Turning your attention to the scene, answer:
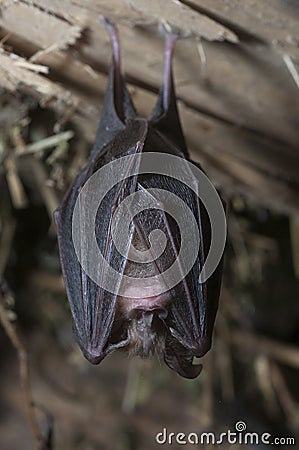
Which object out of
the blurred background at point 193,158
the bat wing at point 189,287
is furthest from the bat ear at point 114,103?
the bat wing at point 189,287

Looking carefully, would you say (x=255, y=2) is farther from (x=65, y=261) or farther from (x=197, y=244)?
(x=65, y=261)

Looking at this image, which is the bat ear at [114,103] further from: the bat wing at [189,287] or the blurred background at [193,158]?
the bat wing at [189,287]

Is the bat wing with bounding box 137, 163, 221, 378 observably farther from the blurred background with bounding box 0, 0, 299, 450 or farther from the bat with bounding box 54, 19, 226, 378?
the blurred background with bounding box 0, 0, 299, 450

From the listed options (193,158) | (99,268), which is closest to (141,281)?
(99,268)

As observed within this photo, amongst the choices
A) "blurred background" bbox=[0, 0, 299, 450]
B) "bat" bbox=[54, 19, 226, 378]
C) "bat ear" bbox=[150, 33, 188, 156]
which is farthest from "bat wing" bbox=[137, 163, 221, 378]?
"blurred background" bbox=[0, 0, 299, 450]

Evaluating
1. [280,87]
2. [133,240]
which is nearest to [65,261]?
[133,240]
